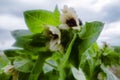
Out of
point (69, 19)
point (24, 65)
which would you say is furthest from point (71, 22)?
point (24, 65)

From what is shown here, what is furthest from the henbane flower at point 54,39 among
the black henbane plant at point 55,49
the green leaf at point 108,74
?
the green leaf at point 108,74

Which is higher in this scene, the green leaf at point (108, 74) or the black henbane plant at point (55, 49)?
the black henbane plant at point (55, 49)

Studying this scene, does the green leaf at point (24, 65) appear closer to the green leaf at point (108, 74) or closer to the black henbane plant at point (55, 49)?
the black henbane plant at point (55, 49)

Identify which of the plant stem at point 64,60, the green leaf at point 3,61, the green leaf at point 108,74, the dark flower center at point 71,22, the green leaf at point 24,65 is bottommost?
the green leaf at point 108,74

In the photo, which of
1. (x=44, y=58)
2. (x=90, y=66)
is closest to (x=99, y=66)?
(x=90, y=66)

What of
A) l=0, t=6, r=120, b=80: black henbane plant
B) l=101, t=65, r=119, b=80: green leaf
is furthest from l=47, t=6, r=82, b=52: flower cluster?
l=101, t=65, r=119, b=80: green leaf

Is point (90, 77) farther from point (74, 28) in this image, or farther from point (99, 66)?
point (74, 28)

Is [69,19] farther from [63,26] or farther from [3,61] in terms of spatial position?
[3,61]

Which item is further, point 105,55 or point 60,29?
point 105,55
